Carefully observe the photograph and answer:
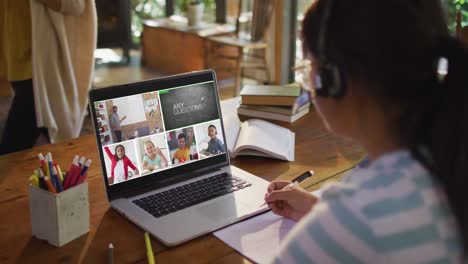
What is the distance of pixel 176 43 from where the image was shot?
218 inches

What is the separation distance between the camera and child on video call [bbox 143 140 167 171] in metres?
1.34

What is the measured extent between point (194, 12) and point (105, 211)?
4.25m

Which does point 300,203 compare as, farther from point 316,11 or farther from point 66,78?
point 66,78

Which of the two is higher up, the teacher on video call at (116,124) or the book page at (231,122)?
the teacher on video call at (116,124)

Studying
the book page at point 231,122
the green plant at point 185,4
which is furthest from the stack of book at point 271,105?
the green plant at point 185,4

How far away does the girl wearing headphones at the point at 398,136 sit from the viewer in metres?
0.69

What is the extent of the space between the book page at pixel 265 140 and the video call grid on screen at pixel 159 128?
123 mm

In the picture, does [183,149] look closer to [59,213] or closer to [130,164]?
[130,164]

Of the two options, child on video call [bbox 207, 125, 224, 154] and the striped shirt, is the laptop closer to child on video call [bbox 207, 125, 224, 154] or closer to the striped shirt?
child on video call [bbox 207, 125, 224, 154]

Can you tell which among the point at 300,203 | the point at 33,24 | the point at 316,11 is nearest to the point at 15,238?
the point at 300,203

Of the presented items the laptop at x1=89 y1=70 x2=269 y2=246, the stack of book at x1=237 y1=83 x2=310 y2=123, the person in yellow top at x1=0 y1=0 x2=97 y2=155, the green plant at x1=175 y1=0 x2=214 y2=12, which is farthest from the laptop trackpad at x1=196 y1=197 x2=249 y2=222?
the green plant at x1=175 y1=0 x2=214 y2=12

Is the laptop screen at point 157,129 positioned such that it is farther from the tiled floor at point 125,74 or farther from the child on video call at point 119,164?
the tiled floor at point 125,74

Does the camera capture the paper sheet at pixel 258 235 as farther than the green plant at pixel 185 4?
No

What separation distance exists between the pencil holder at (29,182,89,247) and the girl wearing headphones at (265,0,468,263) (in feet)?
1.77
